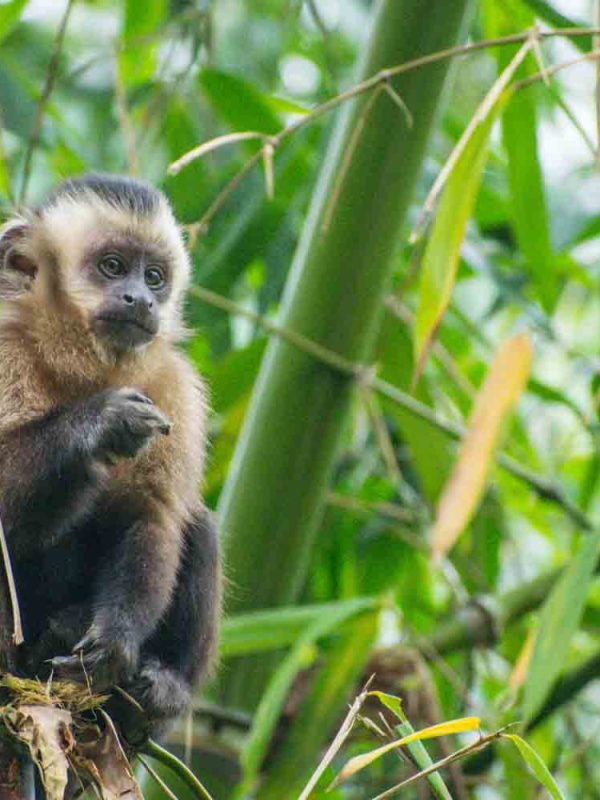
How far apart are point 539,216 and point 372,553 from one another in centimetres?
164

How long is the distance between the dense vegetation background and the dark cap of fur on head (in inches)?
4.7

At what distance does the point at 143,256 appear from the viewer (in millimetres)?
3400

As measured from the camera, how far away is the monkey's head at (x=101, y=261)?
10.6ft

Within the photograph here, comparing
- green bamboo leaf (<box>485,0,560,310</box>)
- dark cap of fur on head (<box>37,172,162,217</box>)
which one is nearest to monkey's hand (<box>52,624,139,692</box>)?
dark cap of fur on head (<box>37,172,162,217</box>)

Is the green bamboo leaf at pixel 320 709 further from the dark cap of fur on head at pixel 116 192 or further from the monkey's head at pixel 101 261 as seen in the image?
the dark cap of fur on head at pixel 116 192

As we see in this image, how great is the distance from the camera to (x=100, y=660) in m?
2.77

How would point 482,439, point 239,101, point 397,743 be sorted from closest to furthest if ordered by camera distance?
point 397,743
point 482,439
point 239,101

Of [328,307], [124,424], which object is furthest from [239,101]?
[124,424]

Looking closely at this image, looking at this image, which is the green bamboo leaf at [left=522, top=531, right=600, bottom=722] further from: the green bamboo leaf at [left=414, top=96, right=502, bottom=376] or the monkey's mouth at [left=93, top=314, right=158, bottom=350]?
the monkey's mouth at [left=93, top=314, right=158, bottom=350]

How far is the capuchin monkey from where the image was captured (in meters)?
2.76

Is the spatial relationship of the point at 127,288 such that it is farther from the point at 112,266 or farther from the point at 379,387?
the point at 379,387

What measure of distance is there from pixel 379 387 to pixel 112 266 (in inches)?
31.1

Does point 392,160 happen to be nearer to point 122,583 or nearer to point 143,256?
point 143,256

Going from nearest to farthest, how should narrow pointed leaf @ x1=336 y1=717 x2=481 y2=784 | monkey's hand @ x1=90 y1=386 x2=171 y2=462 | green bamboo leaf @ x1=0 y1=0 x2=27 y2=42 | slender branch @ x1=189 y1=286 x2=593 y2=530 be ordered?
1. narrow pointed leaf @ x1=336 y1=717 x2=481 y2=784
2. monkey's hand @ x1=90 y1=386 x2=171 y2=462
3. slender branch @ x1=189 y1=286 x2=593 y2=530
4. green bamboo leaf @ x1=0 y1=0 x2=27 y2=42
